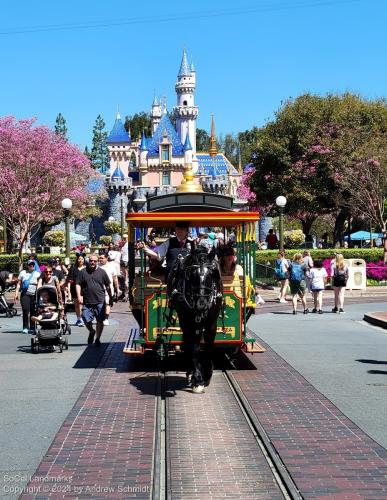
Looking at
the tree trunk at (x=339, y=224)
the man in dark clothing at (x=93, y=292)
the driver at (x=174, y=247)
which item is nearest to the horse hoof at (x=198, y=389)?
the driver at (x=174, y=247)

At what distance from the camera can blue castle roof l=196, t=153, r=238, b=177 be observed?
356 ft

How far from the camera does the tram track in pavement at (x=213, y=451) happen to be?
22.3 feet

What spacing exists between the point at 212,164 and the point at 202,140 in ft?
111

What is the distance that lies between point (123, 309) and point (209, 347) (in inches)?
582

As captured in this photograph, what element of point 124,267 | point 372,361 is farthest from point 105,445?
point 124,267

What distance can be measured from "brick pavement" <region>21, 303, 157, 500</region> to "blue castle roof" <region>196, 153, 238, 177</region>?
3778 inches

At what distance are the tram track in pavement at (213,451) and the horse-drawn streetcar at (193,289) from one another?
999mm

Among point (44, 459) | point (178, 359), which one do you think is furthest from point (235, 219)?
point (44, 459)

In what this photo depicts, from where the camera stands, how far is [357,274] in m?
31.3

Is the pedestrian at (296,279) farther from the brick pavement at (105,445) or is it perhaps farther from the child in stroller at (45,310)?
the brick pavement at (105,445)

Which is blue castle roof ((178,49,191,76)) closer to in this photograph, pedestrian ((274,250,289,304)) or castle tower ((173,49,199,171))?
castle tower ((173,49,199,171))

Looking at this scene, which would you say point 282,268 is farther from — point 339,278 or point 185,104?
point 185,104

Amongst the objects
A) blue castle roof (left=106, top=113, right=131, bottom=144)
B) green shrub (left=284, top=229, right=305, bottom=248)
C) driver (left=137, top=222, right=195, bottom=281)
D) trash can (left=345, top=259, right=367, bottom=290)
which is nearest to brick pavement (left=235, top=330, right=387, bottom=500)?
driver (left=137, top=222, right=195, bottom=281)

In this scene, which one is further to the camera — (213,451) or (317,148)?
(317,148)
